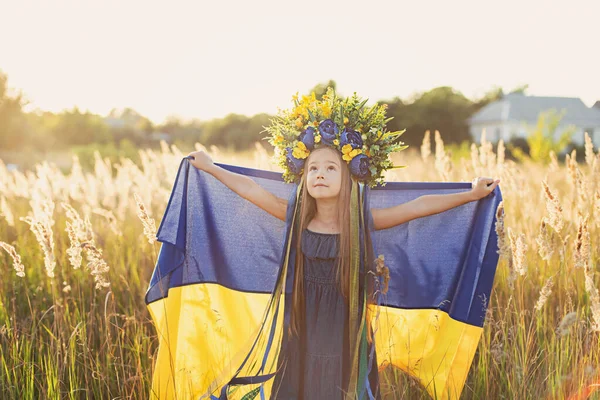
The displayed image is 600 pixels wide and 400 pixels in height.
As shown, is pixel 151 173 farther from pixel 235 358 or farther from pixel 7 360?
pixel 235 358

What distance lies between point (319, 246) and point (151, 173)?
390 centimetres

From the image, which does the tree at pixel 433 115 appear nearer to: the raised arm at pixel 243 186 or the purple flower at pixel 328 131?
the raised arm at pixel 243 186

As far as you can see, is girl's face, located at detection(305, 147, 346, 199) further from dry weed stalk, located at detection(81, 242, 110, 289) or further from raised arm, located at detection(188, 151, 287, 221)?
dry weed stalk, located at detection(81, 242, 110, 289)

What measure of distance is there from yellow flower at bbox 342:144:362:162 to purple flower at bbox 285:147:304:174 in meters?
0.25

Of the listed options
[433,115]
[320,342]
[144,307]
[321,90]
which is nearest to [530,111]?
[433,115]

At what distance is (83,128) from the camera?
38.5m

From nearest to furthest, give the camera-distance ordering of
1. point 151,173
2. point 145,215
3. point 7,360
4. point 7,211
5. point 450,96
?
point 145,215, point 7,360, point 7,211, point 151,173, point 450,96

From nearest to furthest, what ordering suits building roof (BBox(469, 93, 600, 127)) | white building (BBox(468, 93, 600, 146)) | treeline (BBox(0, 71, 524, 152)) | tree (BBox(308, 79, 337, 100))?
tree (BBox(308, 79, 337, 100)) < treeline (BBox(0, 71, 524, 152)) < white building (BBox(468, 93, 600, 146)) < building roof (BBox(469, 93, 600, 127))

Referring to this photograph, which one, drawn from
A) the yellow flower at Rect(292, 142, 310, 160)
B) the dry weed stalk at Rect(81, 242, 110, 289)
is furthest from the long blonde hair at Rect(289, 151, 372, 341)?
the dry weed stalk at Rect(81, 242, 110, 289)

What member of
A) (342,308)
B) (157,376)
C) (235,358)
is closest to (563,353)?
(342,308)

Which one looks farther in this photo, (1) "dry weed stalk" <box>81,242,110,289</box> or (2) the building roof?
(2) the building roof

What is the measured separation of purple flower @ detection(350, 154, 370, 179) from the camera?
2789 millimetres

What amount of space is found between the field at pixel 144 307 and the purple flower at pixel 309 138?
0.86 metres

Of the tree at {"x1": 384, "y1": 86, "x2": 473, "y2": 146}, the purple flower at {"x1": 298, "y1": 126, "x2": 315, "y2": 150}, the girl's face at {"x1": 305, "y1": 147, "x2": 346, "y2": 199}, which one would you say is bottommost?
the girl's face at {"x1": 305, "y1": 147, "x2": 346, "y2": 199}
